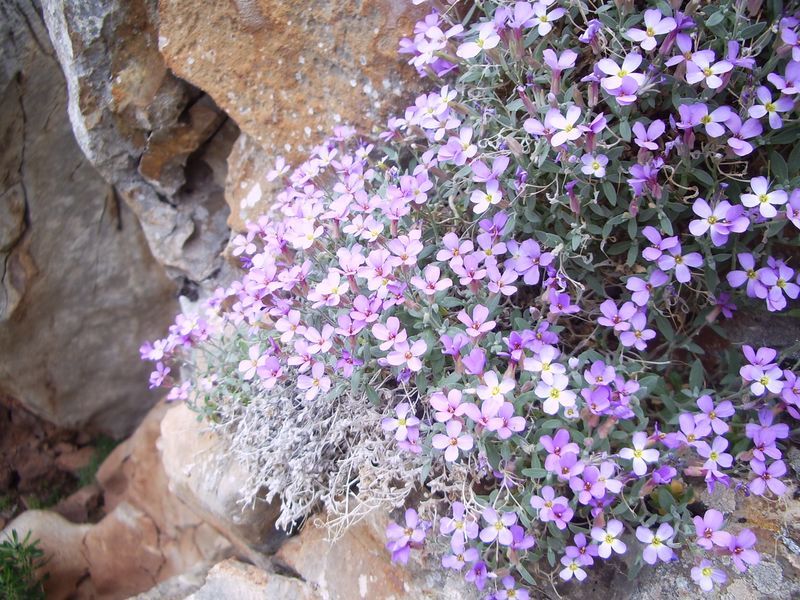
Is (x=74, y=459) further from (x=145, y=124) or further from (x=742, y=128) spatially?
(x=742, y=128)

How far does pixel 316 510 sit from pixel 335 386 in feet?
2.37

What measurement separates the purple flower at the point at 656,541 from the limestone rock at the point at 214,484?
1.61m

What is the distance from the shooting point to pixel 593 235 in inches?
94.3

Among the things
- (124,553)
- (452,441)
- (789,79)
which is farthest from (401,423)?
(124,553)

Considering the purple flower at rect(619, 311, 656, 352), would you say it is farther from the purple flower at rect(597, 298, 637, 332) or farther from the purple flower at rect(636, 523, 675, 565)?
the purple flower at rect(636, 523, 675, 565)

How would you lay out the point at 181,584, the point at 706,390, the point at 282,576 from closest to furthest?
the point at 706,390 < the point at 282,576 < the point at 181,584

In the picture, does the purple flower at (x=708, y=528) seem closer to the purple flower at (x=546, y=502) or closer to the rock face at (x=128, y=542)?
the purple flower at (x=546, y=502)

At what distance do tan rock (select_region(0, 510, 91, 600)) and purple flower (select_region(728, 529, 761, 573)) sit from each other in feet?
12.0

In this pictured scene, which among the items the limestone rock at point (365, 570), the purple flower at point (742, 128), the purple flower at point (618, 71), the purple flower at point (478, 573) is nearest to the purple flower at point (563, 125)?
the purple flower at point (618, 71)

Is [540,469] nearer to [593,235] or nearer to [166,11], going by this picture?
[593,235]

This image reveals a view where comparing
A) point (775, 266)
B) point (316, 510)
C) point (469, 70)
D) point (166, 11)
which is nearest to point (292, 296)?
point (316, 510)

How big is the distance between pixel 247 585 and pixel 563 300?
186 cm

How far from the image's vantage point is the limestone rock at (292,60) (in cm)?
283

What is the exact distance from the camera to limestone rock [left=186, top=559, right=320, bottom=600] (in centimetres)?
274
